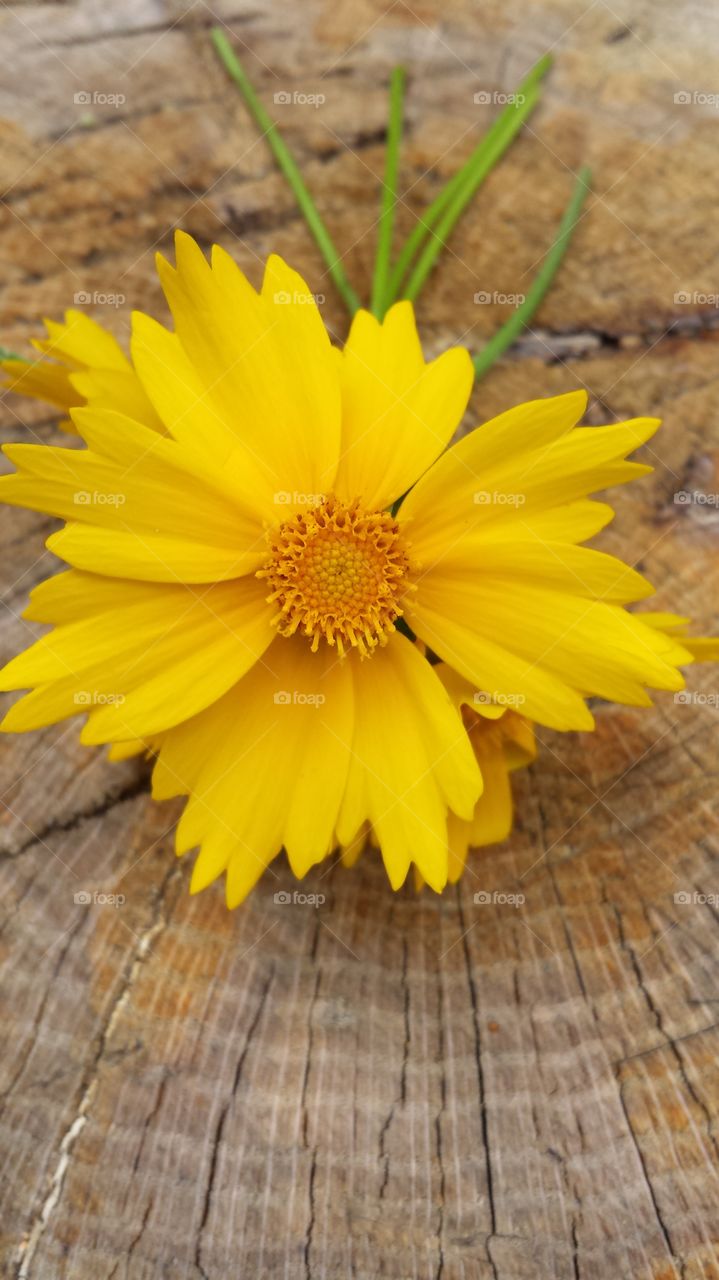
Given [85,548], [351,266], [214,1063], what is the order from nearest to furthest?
[85,548], [214,1063], [351,266]

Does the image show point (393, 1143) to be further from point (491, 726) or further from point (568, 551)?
point (568, 551)

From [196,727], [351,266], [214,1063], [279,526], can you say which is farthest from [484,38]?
[214,1063]

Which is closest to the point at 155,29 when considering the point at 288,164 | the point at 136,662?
the point at 288,164
